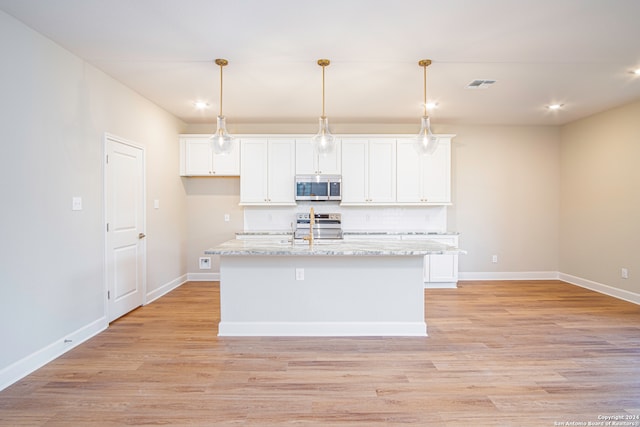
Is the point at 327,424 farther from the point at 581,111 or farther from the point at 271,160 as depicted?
the point at 581,111

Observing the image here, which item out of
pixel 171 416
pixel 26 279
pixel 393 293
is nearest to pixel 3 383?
pixel 26 279

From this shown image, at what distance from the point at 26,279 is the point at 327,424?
8.06 ft

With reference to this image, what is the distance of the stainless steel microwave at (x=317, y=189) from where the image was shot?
5168mm

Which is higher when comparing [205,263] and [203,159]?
[203,159]

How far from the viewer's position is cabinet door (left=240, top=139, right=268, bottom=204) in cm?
523

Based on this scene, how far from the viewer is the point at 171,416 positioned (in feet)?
6.56

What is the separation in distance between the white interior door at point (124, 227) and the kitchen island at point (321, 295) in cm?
135

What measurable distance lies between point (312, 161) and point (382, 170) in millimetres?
1134

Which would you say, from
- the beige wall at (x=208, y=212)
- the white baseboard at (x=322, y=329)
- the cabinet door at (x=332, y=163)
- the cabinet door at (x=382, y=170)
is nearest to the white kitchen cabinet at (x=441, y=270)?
the cabinet door at (x=382, y=170)

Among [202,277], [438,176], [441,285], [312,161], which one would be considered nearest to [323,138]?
[312,161]

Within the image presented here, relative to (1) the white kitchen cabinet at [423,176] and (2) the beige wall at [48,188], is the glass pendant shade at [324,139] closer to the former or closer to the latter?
(2) the beige wall at [48,188]

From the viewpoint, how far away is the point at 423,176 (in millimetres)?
5242

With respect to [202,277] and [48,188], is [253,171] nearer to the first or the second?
[202,277]

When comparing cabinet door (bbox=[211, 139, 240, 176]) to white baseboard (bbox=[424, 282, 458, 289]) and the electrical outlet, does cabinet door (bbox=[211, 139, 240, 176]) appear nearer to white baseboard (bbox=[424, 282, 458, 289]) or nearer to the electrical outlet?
the electrical outlet
